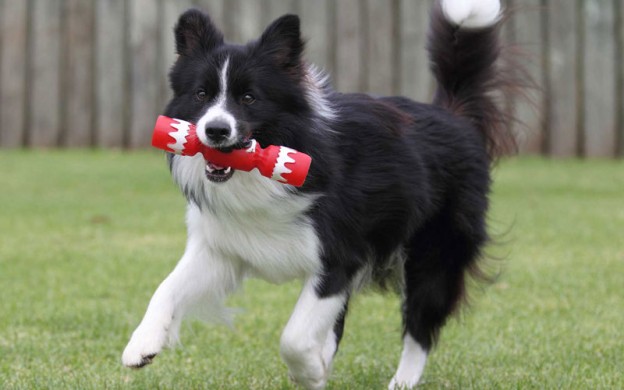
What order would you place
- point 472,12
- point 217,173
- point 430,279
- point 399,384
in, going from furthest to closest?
point 472,12 < point 430,279 < point 399,384 < point 217,173

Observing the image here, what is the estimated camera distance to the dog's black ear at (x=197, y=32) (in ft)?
15.4

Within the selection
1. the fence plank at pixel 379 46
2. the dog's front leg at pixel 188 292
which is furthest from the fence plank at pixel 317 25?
the dog's front leg at pixel 188 292

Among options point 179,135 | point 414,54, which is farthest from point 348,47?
point 179,135

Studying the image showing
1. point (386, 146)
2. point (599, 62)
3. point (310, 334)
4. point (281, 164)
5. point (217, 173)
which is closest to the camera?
point (281, 164)

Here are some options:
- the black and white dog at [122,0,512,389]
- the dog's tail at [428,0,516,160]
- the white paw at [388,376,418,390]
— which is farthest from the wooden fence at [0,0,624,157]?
the white paw at [388,376,418,390]

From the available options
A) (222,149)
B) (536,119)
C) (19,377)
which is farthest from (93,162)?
(222,149)

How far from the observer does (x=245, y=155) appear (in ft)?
14.6

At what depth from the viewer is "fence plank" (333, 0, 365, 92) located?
14.2 m

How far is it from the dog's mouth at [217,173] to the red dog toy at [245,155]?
25 millimetres

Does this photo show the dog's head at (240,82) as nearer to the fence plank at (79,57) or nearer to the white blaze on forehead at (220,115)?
the white blaze on forehead at (220,115)

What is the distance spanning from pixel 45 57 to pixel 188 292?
399 inches

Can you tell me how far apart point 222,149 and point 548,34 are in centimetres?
1031

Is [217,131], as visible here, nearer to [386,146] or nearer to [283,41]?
[283,41]

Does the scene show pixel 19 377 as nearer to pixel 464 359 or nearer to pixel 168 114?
pixel 168 114
